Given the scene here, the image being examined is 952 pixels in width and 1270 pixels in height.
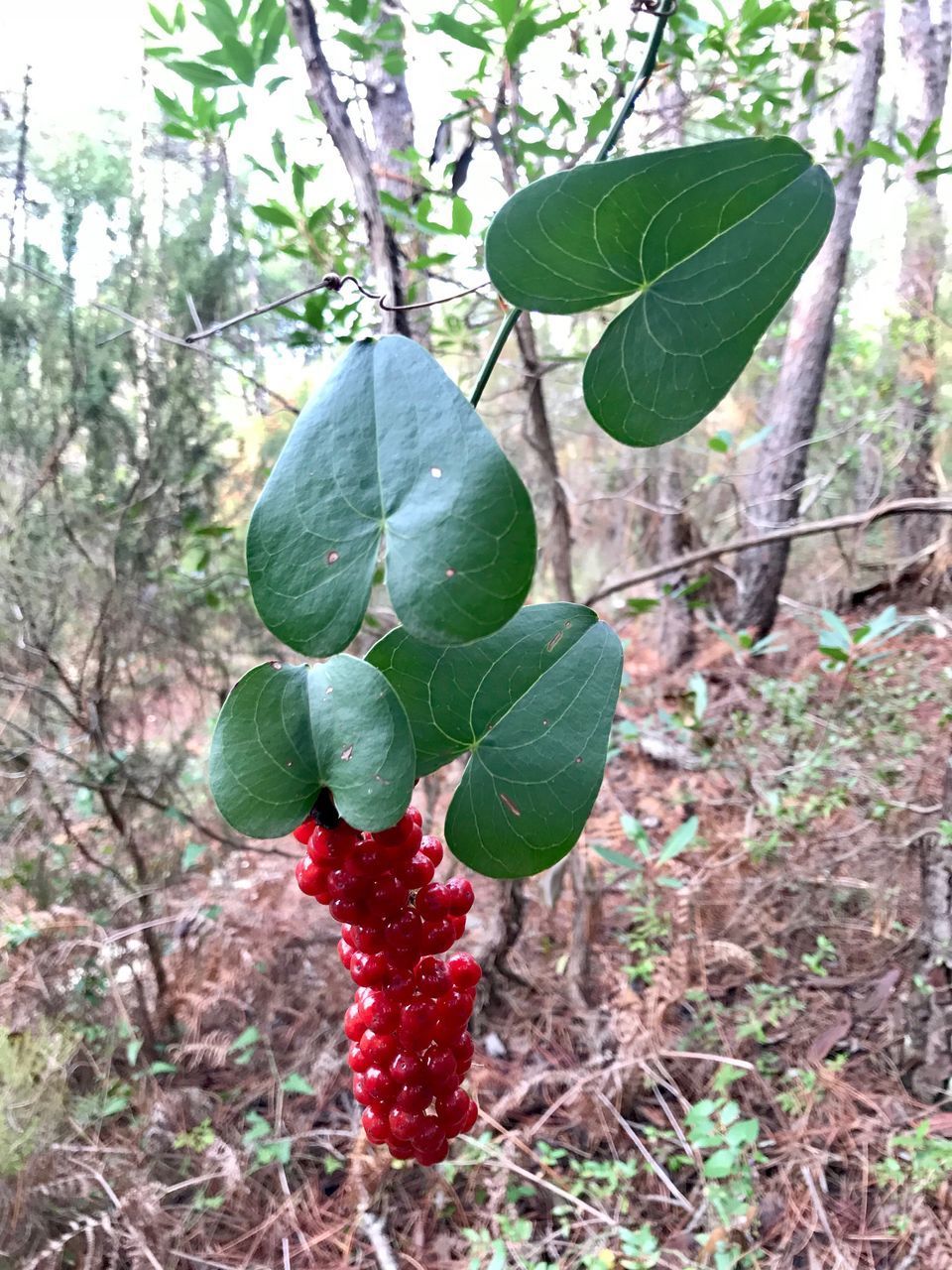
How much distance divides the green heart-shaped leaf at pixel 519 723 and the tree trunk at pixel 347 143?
1.35ft

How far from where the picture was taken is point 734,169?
34 centimetres

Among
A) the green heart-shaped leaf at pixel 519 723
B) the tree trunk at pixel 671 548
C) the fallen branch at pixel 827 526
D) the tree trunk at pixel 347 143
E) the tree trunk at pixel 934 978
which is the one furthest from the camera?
the tree trunk at pixel 671 548

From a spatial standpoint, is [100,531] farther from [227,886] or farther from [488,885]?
[488,885]

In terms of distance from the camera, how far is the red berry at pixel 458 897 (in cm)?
46

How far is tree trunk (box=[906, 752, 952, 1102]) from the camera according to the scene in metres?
1.51

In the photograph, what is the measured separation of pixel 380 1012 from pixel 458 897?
0.29ft

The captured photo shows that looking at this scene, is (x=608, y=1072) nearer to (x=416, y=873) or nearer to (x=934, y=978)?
(x=934, y=978)

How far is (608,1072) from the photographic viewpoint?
1648 mm

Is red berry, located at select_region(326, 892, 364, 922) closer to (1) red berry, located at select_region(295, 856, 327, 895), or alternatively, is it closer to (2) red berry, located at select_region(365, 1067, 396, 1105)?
(1) red berry, located at select_region(295, 856, 327, 895)

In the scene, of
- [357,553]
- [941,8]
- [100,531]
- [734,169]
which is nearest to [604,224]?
[734,169]

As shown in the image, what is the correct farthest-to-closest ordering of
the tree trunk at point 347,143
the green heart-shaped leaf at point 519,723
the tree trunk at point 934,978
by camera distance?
the tree trunk at point 934,978
the tree trunk at point 347,143
the green heart-shaped leaf at point 519,723

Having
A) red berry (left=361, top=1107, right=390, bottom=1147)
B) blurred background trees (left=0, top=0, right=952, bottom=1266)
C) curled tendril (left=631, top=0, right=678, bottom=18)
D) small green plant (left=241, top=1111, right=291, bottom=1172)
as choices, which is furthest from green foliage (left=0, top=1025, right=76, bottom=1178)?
curled tendril (left=631, top=0, right=678, bottom=18)

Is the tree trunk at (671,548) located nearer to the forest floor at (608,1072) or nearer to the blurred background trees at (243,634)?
the blurred background trees at (243,634)

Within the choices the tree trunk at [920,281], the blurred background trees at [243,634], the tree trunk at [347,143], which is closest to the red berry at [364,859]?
the tree trunk at [347,143]
